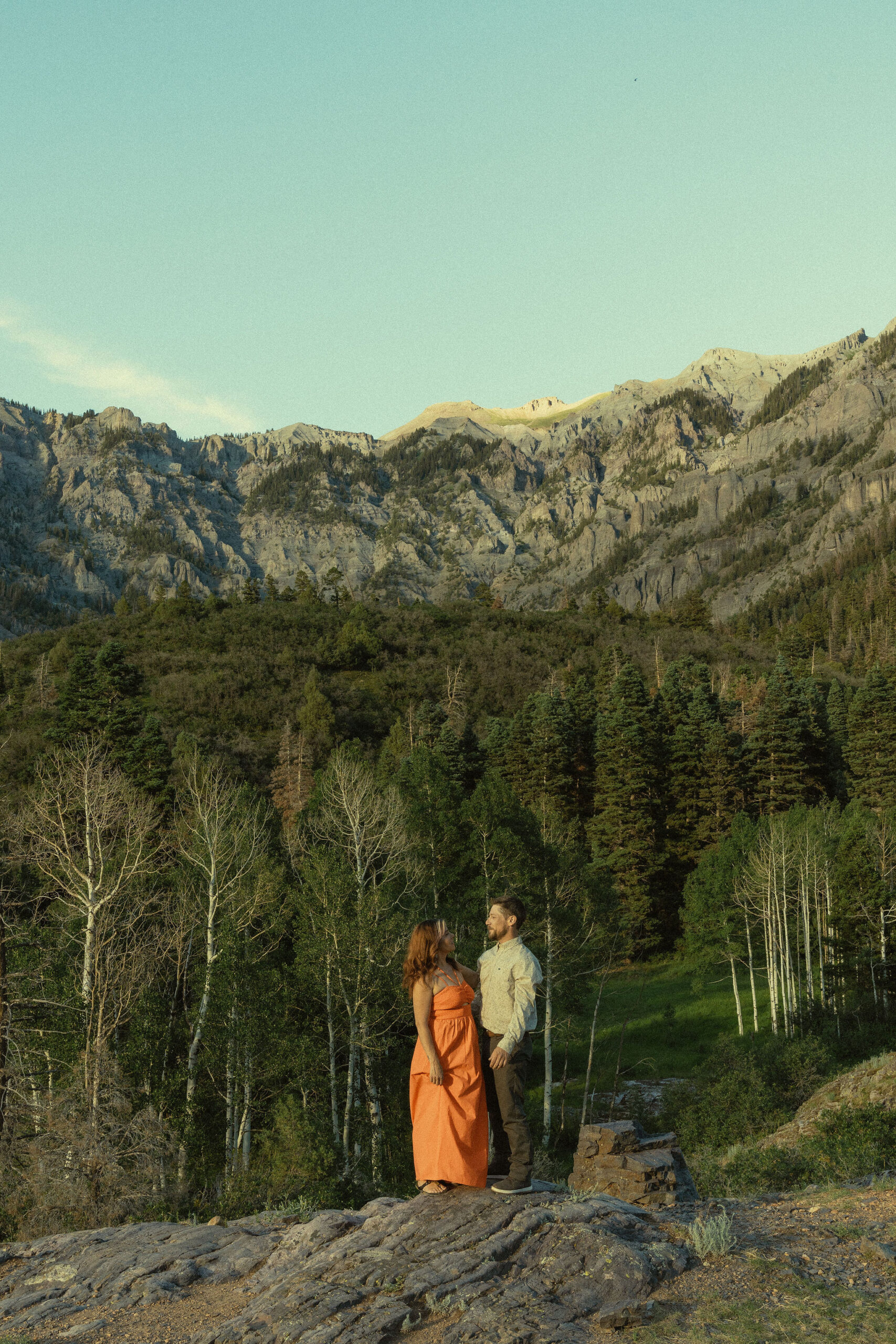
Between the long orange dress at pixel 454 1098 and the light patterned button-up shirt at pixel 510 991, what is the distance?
0.18 m

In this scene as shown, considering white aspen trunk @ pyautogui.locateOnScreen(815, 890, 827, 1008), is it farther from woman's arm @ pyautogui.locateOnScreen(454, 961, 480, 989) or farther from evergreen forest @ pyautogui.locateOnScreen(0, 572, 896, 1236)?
woman's arm @ pyautogui.locateOnScreen(454, 961, 480, 989)

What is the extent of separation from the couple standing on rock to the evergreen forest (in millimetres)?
3781

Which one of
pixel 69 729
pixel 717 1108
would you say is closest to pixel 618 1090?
pixel 717 1108

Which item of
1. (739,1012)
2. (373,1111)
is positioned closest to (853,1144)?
(373,1111)

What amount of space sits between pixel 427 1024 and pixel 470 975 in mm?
602

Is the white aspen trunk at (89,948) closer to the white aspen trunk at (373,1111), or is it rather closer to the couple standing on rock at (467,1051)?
the white aspen trunk at (373,1111)

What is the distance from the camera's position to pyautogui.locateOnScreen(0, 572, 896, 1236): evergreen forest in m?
19.2

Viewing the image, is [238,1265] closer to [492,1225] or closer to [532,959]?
[492,1225]

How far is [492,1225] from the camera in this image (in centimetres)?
662

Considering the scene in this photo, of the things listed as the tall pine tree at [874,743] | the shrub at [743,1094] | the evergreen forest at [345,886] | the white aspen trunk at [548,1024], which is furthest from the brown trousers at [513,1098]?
the tall pine tree at [874,743]

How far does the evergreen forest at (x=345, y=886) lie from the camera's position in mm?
19172

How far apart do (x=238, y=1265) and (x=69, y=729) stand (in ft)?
151

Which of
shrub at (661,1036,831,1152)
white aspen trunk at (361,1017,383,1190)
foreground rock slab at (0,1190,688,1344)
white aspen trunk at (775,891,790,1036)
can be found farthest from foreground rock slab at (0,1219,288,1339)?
white aspen trunk at (775,891,790,1036)

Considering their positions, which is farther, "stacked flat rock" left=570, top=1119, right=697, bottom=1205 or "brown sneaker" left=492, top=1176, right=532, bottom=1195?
"stacked flat rock" left=570, top=1119, right=697, bottom=1205
